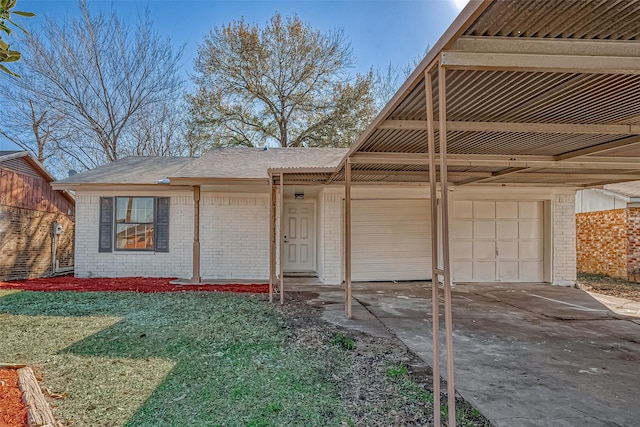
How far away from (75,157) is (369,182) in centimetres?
1605

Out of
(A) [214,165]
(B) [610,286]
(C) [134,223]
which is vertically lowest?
(B) [610,286]

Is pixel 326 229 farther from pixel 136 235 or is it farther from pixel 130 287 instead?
pixel 136 235

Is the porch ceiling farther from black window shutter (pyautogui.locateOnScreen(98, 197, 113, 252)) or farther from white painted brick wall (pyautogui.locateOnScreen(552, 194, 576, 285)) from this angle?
black window shutter (pyautogui.locateOnScreen(98, 197, 113, 252))

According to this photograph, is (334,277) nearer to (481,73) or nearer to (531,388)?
(531,388)

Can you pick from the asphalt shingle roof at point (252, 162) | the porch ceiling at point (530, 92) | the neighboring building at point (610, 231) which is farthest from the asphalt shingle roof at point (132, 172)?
the neighboring building at point (610, 231)

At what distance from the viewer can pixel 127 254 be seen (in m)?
10.5

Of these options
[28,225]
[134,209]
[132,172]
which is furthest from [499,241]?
[28,225]

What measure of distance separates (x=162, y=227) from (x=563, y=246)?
10.9 meters

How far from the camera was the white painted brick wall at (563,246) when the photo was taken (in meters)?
10.5

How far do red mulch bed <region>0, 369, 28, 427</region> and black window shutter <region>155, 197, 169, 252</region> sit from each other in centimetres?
699

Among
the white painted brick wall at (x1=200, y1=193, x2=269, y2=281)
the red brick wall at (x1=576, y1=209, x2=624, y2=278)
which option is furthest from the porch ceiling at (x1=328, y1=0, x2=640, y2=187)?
the red brick wall at (x1=576, y1=209, x2=624, y2=278)

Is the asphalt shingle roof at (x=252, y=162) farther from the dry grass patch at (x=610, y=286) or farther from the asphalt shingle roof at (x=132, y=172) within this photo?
the dry grass patch at (x=610, y=286)

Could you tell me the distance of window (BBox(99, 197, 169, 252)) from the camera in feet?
34.3

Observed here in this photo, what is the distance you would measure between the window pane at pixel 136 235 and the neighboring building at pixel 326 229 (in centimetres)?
3
